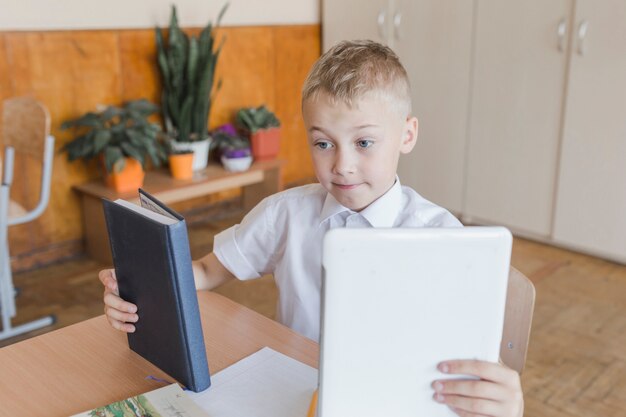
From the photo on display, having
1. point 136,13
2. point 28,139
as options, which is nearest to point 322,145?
point 28,139

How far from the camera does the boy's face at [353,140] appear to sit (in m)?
1.04

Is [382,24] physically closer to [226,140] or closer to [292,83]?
[292,83]

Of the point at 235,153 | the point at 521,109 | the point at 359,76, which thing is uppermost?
the point at 359,76

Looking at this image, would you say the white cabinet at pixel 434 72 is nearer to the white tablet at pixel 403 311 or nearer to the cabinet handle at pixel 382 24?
the cabinet handle at pixel 382 24

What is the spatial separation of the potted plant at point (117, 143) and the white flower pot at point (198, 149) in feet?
0.90

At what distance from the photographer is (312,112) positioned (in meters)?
1.07

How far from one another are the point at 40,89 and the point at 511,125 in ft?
8.23

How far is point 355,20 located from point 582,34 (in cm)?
157

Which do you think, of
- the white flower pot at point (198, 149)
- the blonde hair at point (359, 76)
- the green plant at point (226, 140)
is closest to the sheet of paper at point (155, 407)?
the blonde hair at point (359, 76)

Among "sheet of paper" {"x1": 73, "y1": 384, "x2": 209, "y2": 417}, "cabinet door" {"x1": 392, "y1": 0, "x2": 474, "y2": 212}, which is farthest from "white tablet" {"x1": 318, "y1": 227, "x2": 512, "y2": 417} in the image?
"cabinet door" {"x1": 392, "y1": 0, "x2": 474, "y2": 212}

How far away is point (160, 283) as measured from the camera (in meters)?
0.91

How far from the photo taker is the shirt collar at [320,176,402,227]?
3.88 feet

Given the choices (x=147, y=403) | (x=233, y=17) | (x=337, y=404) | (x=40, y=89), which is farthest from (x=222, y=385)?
(x=233, y=17)

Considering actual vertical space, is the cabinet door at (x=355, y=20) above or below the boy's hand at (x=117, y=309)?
above
